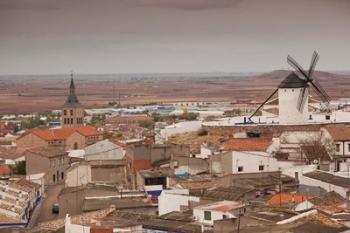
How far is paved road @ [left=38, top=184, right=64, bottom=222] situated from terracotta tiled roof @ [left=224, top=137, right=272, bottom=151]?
70.7 inches

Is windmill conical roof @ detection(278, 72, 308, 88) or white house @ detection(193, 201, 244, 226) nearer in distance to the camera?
white house @ detection(193, 201, 244, 226)

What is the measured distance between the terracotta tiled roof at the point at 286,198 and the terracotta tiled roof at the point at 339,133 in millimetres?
2420

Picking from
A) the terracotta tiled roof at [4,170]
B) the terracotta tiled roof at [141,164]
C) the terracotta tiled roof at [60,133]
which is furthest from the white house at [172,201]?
the terracotta tiled roof at [60,133]

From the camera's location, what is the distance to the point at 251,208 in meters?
5.27

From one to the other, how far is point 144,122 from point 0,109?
11637mm

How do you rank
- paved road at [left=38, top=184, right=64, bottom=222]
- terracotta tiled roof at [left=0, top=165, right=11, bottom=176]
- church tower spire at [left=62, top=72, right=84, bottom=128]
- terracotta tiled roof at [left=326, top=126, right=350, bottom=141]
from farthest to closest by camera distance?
1. church tower spire at [left=62, top=72, right=84, bottom=128]
2. terracotta tiled roof at [left=0, top=165, right=11, bottom=176]
3. terracotta tiled roof at [left=326, top=126, right=350, bottom=141]
4. paved road at [left=38, top=184, right=64, bottom=222]

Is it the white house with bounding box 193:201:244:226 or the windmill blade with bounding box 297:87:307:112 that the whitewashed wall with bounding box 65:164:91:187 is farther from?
the white house with bounding box 193:201:244:226

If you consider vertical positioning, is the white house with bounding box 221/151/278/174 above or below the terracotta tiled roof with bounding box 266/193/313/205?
above

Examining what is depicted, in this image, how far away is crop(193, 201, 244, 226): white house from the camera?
518cm

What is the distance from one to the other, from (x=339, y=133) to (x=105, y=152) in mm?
2861

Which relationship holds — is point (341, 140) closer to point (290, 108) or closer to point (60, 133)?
point (290, 108)

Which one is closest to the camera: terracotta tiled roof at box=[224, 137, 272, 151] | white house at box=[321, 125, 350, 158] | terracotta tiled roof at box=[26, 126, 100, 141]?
terracotta tiled roof at box=[224, 137, 272, 151]

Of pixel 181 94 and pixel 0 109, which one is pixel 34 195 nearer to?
pixel 0 109

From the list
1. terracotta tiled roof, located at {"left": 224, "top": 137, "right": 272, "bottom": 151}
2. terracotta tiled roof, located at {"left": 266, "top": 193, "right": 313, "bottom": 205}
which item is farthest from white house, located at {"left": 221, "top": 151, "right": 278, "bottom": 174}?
terracotta tiled roof, located at {"left": 266, "top": 193, "right": 313, "bottom": 205}
